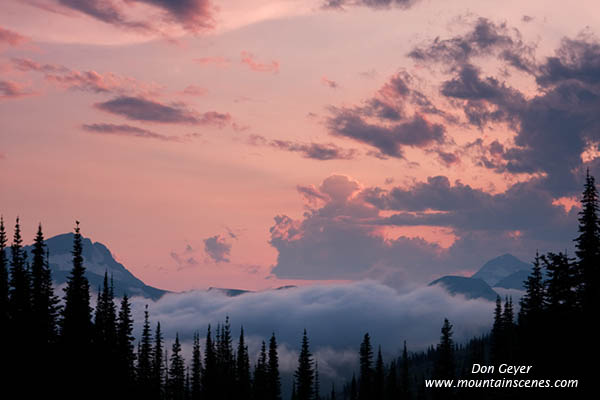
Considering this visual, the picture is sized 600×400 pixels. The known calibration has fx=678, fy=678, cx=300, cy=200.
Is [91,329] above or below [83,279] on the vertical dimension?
below

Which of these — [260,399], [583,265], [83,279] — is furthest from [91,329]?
[260,399]

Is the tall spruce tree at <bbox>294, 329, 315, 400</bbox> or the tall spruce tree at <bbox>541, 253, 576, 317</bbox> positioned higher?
the tall spruce tree at <bbox>541, 253, 576, 317</bbox>

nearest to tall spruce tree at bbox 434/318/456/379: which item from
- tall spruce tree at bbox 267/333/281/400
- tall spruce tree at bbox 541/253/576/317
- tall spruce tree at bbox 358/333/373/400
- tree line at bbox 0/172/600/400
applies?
tree line at bbox 0/172/600/400

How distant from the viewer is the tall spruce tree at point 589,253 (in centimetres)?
4916

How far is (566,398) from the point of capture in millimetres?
44906

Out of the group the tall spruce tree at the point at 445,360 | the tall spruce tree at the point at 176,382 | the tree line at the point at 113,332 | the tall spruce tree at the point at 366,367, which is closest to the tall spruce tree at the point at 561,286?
the tree line at the point at 113,332

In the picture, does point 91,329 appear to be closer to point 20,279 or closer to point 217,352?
point 20,279

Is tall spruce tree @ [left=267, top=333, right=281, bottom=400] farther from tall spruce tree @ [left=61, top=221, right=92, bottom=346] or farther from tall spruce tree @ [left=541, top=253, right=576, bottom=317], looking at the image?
tall spruce tree @ [left=541, top=253, right=576, bottom=317]

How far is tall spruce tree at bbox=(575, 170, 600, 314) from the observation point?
161 feet

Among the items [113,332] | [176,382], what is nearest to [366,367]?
[176,382]

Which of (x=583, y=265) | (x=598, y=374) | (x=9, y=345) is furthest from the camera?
(x=9, y=345)

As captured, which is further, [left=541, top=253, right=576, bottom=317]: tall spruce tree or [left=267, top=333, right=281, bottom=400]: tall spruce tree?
[left=267, top=333, right=281, bottom=400]: tall spruce tree

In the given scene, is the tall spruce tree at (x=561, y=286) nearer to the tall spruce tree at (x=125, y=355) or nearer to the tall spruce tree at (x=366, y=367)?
the tall spruce tree at (x=125, y=355)

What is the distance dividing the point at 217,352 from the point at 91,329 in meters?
80.9
